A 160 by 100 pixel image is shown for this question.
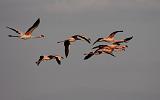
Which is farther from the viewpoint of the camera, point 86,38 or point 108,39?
point 108,39

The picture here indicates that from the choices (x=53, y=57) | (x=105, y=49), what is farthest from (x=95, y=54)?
(x=53, y=57)

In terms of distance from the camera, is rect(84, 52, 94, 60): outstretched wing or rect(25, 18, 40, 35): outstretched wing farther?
rect(84, 52, 94, 60): outstretched wing

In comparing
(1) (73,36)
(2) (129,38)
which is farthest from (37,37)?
(2) (129,38)

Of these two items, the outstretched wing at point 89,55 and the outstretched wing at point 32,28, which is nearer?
the outstretched wing at point 32,28

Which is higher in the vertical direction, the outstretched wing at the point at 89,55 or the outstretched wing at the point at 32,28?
the outstretched wing at the point at 32,28

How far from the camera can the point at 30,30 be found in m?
58.2

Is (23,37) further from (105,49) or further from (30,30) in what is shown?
(105,49)

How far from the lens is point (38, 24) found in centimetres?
5716

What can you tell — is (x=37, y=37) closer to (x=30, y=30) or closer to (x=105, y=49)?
(x=30, y=30)

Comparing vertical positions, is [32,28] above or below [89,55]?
above

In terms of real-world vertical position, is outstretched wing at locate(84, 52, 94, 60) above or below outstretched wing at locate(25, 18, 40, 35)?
below

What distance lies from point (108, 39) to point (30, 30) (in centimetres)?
768

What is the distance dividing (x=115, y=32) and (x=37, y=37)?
766cm

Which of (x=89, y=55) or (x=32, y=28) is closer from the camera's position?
(x=32, y=28)
